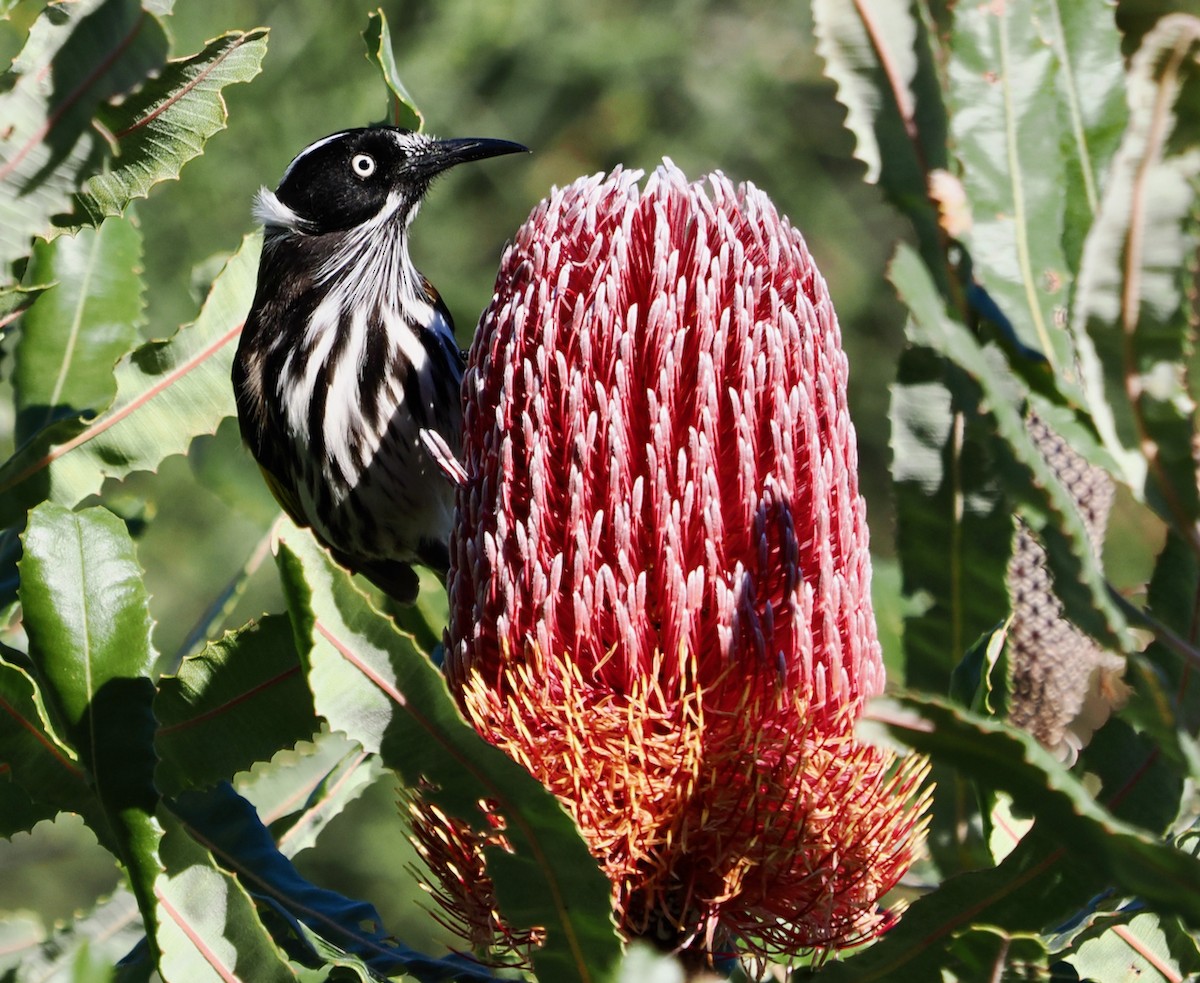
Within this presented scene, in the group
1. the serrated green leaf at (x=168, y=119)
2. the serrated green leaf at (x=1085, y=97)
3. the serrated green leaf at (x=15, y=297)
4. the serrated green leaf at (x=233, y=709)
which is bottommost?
the serrated green leaf at (x=233, y=709)

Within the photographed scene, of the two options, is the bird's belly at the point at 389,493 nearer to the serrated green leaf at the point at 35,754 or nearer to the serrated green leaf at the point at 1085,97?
the serrated green leaf at the point at 35,754

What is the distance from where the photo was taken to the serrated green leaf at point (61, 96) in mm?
1248

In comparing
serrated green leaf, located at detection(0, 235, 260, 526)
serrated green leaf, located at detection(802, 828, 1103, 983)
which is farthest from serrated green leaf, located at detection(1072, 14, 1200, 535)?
serrated green leaf, located at detection(0, 235, 260, 526)

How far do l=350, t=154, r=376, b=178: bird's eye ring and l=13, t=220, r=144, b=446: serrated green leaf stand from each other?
0.98m

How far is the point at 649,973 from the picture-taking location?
0.89 metres

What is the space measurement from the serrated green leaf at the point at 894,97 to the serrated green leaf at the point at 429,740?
1.53ft

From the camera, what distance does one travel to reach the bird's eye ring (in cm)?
289

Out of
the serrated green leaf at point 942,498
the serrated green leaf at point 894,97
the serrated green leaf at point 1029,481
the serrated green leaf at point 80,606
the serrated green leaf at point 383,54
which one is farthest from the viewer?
the serrated green leaf at point 383,54

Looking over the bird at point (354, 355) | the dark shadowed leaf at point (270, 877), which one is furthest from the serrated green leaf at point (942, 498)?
the bird at point (354, 355)

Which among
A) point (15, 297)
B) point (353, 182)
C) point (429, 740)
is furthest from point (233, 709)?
point (353, 182)

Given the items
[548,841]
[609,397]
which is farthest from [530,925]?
[609,397]

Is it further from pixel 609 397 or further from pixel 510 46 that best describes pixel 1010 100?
pixel 510 46

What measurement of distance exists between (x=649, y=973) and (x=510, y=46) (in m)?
8.11

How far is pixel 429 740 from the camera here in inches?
43.1
